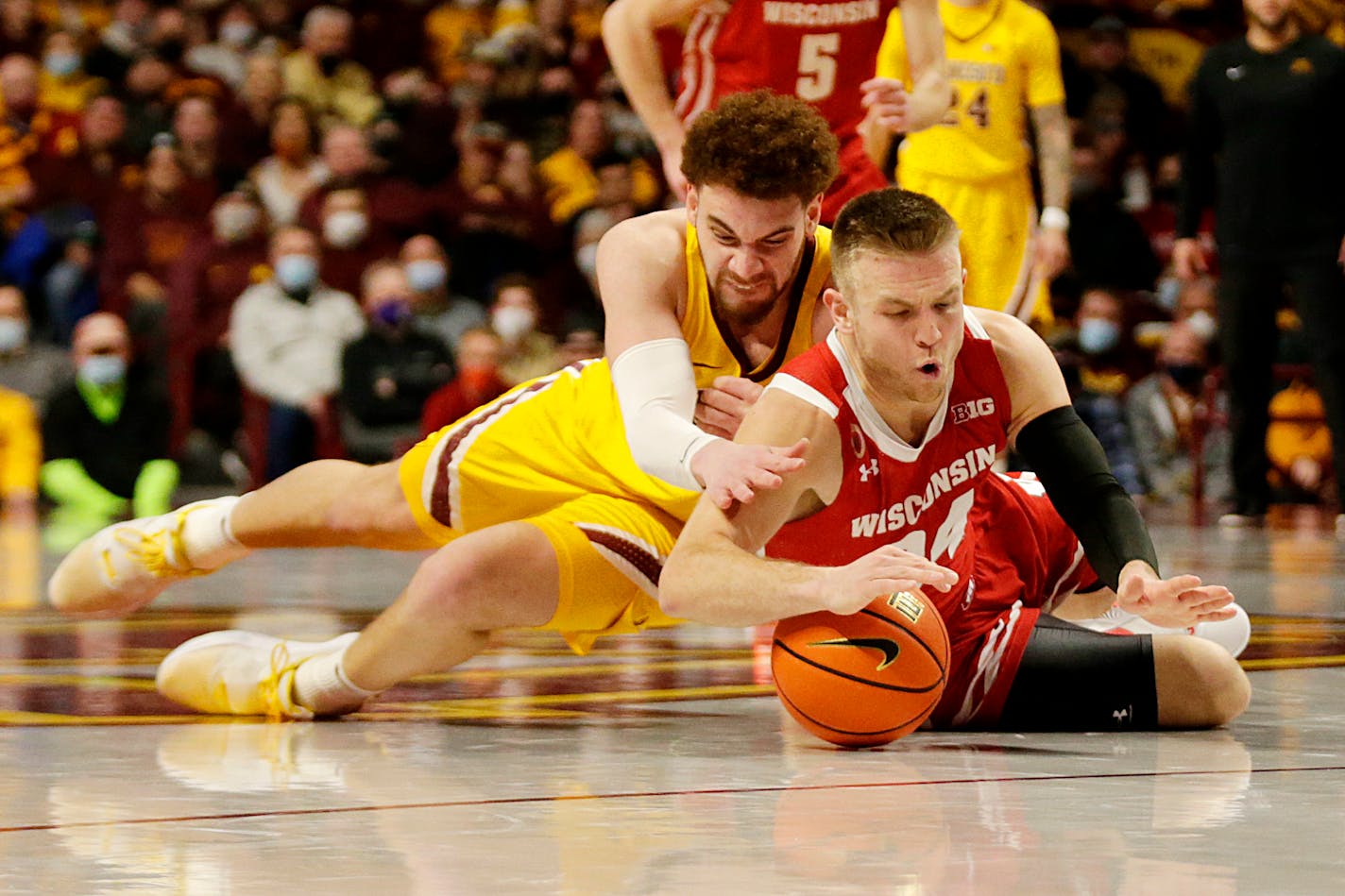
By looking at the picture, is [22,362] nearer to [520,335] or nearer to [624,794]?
[520,335]

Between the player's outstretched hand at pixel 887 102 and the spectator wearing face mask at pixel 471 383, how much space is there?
Result: 564 cm

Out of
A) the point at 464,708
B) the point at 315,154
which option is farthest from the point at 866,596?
the point at 315,154

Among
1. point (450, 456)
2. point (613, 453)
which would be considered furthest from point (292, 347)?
point (613, 453)

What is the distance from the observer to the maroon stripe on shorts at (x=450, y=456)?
4.59m

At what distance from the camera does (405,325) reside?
38.0 ft

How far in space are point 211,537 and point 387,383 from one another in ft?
21.8

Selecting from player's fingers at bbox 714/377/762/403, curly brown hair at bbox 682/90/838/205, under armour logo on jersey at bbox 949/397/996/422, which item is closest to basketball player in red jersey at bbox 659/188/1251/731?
under armour logo on jersey at bbox 949/397/996/422

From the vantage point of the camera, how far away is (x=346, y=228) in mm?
12539

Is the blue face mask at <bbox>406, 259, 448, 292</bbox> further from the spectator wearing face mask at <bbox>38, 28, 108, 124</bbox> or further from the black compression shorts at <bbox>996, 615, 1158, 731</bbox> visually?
the black compression shorts at <bbox>996, 615, 1158, 731</bbox>

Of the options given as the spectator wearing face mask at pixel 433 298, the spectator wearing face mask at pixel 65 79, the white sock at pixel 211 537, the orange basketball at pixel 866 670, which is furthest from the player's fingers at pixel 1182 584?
the spectator wearing face mask at pixel 65 79

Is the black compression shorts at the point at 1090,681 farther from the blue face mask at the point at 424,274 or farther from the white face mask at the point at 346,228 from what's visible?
the white face mask at the point at 346,228

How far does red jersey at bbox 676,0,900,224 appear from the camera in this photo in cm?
579

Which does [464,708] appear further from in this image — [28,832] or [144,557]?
[28,832]

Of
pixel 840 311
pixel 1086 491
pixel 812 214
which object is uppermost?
pixel 812 214
